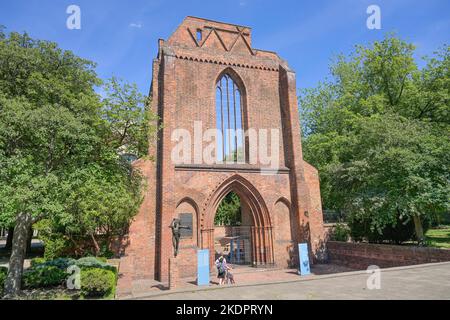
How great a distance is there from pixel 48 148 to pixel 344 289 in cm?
1024

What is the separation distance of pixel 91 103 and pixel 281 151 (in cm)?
1179

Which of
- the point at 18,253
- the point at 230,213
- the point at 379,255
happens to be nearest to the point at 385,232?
the point at 379,255

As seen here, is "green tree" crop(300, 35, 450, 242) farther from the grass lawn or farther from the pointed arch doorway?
the pointed arch doorway

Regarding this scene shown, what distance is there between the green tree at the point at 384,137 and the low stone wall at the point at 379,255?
133cm

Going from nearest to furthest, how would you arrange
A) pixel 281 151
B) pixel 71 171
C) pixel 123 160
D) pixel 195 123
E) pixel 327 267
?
pixel 71 171 → pixel 123 160 → pixel 327 267 → pixel 195 123 → pixel 281 151

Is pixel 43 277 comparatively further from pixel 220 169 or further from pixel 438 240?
pixel 438 240

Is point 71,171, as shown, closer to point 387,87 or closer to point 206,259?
point 206,259

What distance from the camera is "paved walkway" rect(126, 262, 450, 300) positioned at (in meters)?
7.54

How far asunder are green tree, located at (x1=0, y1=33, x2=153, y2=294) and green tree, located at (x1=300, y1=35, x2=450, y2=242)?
1136 cm

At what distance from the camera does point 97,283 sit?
9.01m

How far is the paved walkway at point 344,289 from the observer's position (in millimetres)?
7539

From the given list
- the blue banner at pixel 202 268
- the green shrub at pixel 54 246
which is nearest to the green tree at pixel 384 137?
the blue banner at pixel 202 268

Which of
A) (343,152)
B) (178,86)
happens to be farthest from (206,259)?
(343,152)

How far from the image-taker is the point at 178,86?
55.9ft
